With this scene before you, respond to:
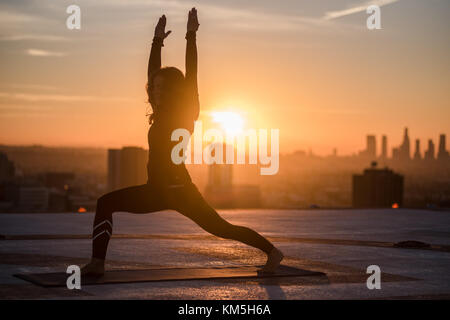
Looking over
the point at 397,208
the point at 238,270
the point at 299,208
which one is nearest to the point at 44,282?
the point at 238,270

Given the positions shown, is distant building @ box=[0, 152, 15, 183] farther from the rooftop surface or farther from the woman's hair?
the woman's hair

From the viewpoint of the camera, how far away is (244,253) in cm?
1057

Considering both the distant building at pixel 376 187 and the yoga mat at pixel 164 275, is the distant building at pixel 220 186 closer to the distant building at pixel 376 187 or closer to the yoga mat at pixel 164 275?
the distant building at pixel 376 187

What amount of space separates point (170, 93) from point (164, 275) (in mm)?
2035

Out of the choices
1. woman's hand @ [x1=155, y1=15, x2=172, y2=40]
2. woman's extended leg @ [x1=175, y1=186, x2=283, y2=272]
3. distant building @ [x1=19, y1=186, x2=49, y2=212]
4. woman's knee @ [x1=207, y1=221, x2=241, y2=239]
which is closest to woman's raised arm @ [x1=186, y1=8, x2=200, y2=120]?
woman's hand @ [x1=155, y1=15, x2=172, y2=40]

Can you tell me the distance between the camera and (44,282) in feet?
24.2

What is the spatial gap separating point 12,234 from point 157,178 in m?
5.75

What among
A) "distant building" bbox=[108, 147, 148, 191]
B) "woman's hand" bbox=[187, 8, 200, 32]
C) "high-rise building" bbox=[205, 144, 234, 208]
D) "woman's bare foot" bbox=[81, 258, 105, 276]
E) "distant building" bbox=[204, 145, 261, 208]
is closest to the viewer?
"woman's bare foot" bbox=[81, 258, 105, 276]

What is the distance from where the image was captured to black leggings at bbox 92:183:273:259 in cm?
790

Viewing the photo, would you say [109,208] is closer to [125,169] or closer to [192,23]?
[192,23]

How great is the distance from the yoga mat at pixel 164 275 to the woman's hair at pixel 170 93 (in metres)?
1.77

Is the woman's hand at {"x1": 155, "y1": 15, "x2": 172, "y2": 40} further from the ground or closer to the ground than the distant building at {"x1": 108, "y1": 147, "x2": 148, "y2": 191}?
further from the ground

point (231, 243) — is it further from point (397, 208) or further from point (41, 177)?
point (41, 177)

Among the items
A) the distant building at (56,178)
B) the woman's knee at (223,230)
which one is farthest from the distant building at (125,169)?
the distant building at (56,178)
